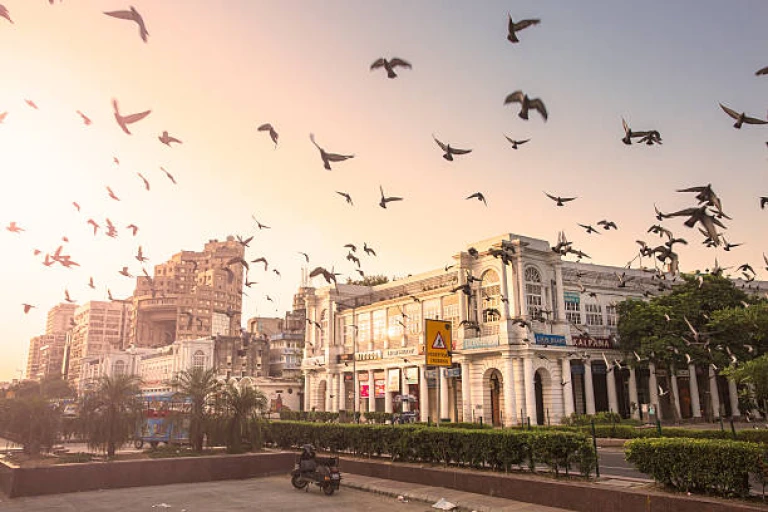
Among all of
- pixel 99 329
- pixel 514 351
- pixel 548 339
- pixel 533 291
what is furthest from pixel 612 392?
pixel 99 329

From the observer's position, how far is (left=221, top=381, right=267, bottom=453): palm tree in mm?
21828

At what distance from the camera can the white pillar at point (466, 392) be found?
161 ft

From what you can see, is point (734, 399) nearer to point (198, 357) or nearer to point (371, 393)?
point (371, 393)

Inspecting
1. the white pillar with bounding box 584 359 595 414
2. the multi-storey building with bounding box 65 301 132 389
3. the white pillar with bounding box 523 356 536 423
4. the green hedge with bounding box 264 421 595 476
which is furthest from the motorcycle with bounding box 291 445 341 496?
the multi-storey building with bounding box 65 301 132 389

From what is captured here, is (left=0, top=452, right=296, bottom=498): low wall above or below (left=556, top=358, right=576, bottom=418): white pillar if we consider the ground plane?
below

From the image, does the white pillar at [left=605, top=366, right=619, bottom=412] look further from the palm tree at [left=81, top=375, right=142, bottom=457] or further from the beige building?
the beige building

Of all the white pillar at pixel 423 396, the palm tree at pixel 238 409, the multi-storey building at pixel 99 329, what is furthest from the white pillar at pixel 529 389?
the multi-storey building at pixel 99 329

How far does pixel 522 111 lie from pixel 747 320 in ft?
44.4

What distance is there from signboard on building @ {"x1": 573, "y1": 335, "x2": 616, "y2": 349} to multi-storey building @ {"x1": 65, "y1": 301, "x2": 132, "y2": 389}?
150 metres

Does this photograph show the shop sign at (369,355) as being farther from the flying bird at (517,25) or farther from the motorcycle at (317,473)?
the flying bird at (517,25)

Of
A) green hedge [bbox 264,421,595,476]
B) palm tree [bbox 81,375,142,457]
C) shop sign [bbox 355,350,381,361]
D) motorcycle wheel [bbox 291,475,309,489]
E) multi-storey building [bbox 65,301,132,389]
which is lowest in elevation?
motorcycle wheel [bbox 291,475,309,489]

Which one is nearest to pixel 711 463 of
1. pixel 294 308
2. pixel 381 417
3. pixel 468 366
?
pixel 468 366

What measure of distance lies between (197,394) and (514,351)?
2961 cm

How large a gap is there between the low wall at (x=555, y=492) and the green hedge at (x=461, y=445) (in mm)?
589
